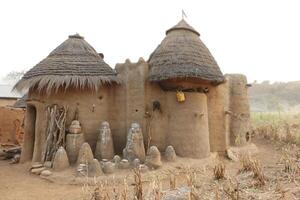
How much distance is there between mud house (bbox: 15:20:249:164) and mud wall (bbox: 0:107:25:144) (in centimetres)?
569

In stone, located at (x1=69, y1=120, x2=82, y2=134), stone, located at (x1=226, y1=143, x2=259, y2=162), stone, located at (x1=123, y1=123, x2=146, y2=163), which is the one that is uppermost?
stone, located at (x1=69, y1=120, x2=82, y2=134)

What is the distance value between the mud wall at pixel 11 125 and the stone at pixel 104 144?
8.14 meters

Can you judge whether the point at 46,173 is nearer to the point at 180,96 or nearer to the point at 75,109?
the point at 75,109

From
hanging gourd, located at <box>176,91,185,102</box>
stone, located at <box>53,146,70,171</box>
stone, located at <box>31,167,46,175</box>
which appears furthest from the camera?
hanging gourd, located at <box>176,91,185,102</box>

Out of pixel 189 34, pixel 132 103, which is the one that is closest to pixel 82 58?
pixel 132 103

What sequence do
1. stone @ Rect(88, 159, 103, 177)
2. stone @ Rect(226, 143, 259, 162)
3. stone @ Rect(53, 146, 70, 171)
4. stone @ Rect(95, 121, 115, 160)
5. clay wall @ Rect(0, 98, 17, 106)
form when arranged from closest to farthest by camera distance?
stone @ Rect(88, 159, 103, 177), stone @ Rect(53, 146, 70, 171), stone @ Rect(95, 121, 115, 160), stone @ Rect(226, 143, 259, 162), clay wall @ Rect(0, 98, 17, 106)

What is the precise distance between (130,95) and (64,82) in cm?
215

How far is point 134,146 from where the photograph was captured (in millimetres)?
8477

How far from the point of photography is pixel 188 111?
30.8 feet

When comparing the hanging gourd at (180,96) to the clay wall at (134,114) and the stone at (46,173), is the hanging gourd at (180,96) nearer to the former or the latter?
the clay wall at (134,114)

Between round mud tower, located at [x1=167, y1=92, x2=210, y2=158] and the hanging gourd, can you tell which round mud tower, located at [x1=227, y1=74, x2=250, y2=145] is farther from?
the hanging gourd

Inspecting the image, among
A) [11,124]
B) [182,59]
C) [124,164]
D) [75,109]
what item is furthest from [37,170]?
[11,124]

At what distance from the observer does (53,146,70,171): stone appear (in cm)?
800

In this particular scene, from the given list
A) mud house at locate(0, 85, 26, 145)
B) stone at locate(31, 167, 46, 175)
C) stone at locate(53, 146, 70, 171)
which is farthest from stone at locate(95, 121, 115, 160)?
mud house at locate(0, 85, 26, 145)
